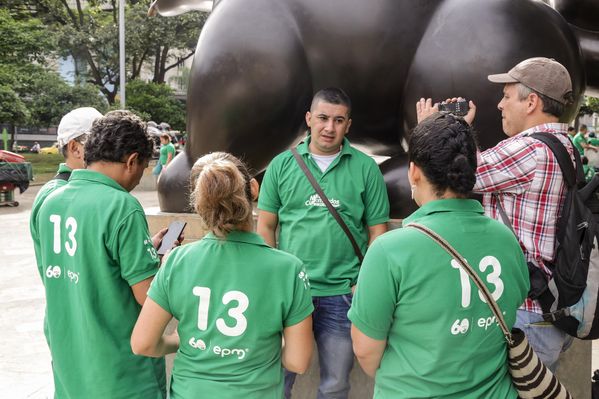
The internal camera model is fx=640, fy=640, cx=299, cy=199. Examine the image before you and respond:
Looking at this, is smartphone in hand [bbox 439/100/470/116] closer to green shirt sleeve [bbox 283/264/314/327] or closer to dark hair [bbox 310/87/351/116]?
dark hair [bbox 310/87/351/116]

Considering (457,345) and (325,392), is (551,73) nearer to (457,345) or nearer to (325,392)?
(457,345)

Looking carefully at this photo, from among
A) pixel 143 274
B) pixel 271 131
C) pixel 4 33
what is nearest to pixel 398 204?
pixel 271 131

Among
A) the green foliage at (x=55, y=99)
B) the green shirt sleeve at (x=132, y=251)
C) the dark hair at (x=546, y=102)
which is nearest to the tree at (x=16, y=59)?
the green foliage at (x=55, y=99)

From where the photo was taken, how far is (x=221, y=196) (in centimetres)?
159

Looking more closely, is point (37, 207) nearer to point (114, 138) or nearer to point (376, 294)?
point (114, 138)

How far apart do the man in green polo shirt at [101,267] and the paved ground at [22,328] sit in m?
2.06

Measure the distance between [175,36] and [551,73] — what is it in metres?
23.3

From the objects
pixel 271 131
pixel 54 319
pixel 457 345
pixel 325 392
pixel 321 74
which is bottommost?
pixel 325 392

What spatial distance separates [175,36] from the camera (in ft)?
78.4

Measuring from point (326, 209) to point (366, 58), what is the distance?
81cm

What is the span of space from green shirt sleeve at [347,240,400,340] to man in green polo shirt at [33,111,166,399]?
2.23 ft

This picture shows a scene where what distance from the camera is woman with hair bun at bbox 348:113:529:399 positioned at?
1.46 m

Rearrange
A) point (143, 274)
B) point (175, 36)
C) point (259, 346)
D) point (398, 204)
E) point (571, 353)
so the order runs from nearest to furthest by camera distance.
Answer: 1. point (259, 346)
2. point (143, 274)
3. point (571, 353)
4. point (398, 204)
5. point (175, 36)

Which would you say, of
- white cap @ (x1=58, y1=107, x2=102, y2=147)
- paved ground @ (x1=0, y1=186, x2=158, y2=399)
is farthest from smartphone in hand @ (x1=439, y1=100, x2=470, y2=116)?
paved ground @ (x1=0, y1=186, x2=158, y2=399)
